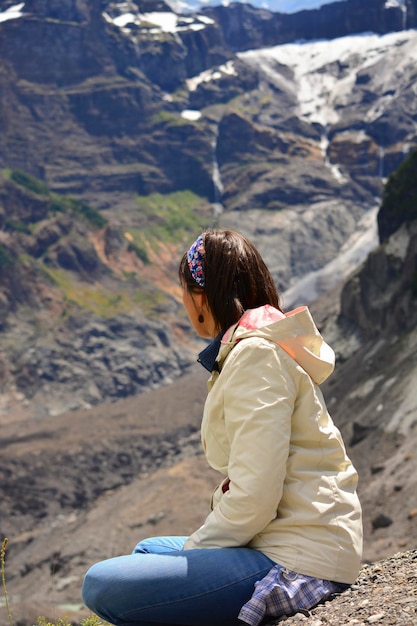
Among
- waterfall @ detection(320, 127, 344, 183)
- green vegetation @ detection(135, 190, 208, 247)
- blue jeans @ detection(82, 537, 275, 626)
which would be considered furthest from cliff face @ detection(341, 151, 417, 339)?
waterfall @ detection(320, 127, 344, 183)

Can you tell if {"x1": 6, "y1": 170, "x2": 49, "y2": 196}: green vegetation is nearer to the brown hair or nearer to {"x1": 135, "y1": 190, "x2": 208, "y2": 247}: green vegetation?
{"x1": 135, "y1": 190, "x2": 208, "y2": 247}: green vegetation

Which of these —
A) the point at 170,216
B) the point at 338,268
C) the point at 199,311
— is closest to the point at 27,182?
the point at 170,216

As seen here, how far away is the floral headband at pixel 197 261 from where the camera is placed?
5994 millimetres

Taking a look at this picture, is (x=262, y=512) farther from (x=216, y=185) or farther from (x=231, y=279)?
(x=216, y=185)

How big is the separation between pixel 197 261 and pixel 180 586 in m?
2.01

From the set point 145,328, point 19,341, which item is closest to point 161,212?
point 145,328

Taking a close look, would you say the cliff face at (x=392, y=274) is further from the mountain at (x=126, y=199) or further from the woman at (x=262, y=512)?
the mountain at (x=126, y=199)

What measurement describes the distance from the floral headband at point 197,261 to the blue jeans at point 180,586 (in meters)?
1.71

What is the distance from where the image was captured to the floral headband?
5994 millimetres

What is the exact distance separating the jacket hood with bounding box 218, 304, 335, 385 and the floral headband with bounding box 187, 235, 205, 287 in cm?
40

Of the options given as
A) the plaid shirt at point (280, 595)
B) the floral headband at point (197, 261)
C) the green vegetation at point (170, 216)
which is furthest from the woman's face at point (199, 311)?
the green vegetation at point (170, 216)

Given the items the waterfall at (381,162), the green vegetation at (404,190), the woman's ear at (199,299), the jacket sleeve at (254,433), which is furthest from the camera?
the waterfall at (381,162)

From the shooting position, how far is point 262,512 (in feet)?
17.6

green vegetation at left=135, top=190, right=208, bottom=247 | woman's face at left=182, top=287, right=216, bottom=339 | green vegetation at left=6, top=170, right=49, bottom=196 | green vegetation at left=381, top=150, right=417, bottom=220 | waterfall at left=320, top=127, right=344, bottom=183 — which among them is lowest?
green vegetation at left=135, top=190, right=208, bottom=247
